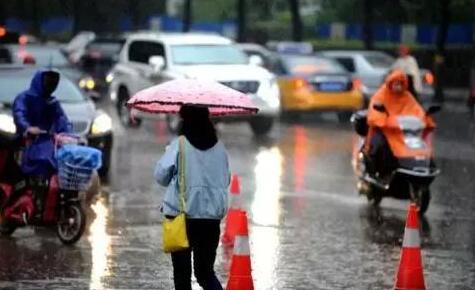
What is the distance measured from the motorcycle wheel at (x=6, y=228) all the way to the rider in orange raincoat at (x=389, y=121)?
447 centimetres

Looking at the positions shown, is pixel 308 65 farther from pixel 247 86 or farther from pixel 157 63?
pixel 157 63

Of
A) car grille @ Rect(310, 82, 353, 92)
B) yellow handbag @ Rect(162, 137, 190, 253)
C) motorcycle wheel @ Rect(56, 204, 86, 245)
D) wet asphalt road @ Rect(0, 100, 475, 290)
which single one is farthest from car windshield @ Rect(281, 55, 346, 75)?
yellow handbag @ Rect(162, 137, 190, 253)

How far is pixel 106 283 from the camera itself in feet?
34.2

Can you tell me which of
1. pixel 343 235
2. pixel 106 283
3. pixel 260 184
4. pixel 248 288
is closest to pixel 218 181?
pixel 248 288

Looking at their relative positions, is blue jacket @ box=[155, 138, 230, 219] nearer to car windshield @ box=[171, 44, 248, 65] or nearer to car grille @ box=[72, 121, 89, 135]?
car grille @ box=[72, 121, 89, 135]

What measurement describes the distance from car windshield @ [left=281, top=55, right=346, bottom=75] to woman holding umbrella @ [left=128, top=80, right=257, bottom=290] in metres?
21.0

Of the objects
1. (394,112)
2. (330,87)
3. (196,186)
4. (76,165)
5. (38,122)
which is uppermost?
(196,186)

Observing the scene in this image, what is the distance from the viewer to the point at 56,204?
40.9ft

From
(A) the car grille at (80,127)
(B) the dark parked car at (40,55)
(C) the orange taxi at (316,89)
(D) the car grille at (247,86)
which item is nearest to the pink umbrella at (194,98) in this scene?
(A) the car grille at (80,127)

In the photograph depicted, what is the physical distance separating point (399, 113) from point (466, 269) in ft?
13.3

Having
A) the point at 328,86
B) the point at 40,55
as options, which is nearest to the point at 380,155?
the point at 328,86

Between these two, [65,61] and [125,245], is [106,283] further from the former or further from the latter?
[65,61]

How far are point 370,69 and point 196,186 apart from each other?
24224mm

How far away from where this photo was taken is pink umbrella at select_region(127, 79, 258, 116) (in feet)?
27.5
